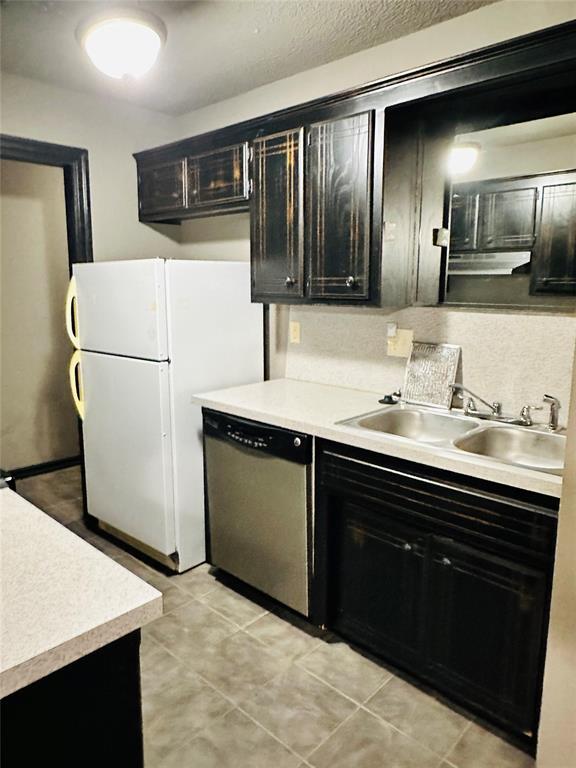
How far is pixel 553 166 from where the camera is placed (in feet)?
6.76

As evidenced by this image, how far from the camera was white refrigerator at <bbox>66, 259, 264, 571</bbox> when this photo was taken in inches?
105

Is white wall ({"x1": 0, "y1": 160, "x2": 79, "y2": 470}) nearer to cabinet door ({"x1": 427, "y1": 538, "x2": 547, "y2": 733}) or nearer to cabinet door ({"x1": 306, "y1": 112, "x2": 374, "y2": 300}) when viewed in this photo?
cabinet door ({"x1": 306, "y1": 112, "x2": 374, "y2": 300})

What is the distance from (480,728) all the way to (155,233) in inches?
125

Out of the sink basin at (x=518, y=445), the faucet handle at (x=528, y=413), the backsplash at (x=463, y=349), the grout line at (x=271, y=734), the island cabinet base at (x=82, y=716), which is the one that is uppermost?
the backsplash at (x=463, y=349)

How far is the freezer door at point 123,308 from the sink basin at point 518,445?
58.3 inches

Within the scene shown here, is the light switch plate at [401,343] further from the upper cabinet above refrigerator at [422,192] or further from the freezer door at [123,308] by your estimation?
the freezer door at [123,308]

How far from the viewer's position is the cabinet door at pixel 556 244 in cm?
203

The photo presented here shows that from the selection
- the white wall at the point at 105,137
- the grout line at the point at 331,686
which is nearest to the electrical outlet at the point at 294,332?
the white wall at the point at 105,137

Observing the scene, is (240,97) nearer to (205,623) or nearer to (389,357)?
(389,357)

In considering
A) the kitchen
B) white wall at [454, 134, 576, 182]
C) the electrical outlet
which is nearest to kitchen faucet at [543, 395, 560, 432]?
the kitchen

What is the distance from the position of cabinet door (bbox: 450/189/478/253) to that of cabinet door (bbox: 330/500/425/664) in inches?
47.5

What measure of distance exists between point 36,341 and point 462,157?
3340 millimetres

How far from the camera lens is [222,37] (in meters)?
2.39

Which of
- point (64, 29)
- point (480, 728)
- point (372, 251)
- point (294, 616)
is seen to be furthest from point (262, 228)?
point (480, 728)
